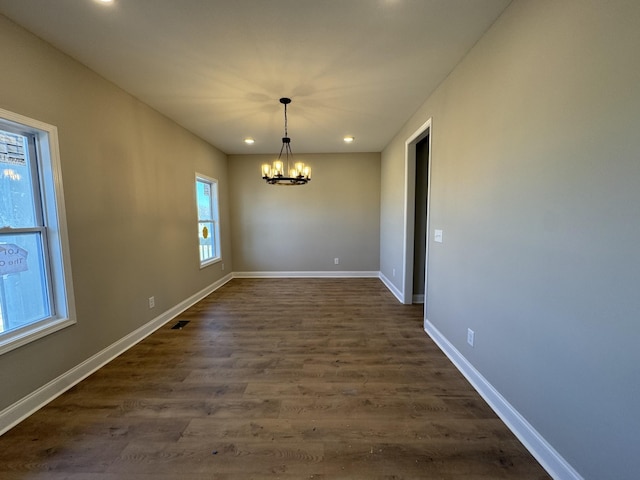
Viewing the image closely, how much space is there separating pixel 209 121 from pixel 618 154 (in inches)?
158

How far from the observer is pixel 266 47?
6.75 feet

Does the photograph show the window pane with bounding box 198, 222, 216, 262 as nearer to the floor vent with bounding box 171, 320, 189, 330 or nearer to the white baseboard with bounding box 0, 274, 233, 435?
the floor vent with bounding box 171, 320, 189, 330

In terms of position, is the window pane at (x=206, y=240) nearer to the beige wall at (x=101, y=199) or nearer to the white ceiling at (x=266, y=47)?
the beige wall at (x=101, y=199)

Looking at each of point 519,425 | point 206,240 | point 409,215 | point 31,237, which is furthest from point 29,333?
point 409,215

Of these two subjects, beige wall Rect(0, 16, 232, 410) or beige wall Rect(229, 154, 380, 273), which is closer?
beige wall Rect(0, 16, 232, 410)

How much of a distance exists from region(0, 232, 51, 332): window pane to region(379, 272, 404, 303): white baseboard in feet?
13.3

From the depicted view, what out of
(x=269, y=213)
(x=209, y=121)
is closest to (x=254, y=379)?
(x=209, y=121)

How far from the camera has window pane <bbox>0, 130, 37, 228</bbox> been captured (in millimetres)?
1792

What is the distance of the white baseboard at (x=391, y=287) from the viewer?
418 cm

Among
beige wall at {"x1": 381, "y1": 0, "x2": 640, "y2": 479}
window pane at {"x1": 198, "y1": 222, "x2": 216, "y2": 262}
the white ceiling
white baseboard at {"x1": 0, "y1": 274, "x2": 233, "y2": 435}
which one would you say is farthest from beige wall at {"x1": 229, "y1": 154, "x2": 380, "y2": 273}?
beige wall at {"x1": 381, "y1": 0, "x2": 640, "y2": 479}

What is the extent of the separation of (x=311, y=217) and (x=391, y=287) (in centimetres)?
226

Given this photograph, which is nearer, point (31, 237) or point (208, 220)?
point (31, 237)

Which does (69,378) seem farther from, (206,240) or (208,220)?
(208,220)

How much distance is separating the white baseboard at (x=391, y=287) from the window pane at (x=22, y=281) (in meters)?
4.05
